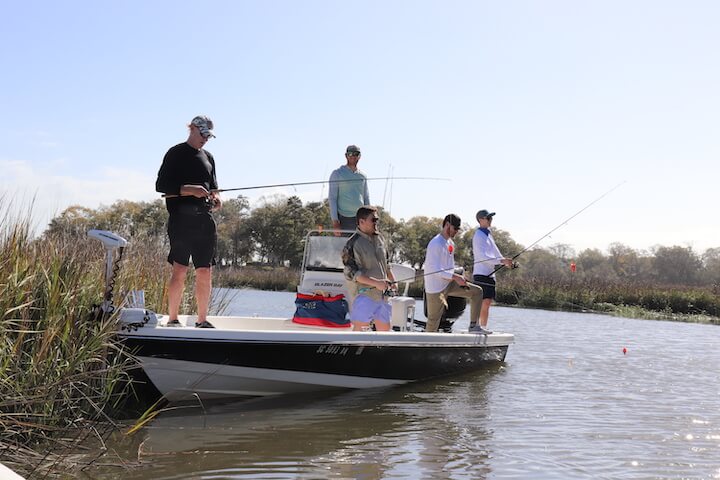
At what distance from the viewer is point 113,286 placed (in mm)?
5719

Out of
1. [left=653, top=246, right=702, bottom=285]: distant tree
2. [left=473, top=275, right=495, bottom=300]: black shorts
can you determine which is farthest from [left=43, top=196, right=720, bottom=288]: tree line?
[left=473, top=275, right=495, bottom=300]: black shorts

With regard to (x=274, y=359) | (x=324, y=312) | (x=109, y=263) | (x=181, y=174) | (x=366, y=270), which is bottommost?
(x=274, y=359)

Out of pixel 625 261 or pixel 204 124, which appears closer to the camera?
pixel 204 124

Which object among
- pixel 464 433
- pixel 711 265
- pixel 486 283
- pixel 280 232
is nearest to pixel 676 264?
pixel 711 265

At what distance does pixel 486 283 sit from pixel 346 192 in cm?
228

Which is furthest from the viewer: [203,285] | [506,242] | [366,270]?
[506,242]

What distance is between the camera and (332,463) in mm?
4957

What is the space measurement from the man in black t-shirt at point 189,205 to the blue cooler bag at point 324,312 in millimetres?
2333

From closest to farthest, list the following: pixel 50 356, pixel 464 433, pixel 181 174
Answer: pixel 50 356
pixel 464 433
pixel 181 174

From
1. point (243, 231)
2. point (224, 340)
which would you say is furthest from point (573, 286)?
point (243, 231)

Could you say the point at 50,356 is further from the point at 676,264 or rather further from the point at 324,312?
the point at 676,264

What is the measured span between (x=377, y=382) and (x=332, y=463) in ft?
9.26

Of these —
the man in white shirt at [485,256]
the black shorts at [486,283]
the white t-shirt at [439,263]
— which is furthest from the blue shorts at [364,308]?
the black shorts at [486,283]

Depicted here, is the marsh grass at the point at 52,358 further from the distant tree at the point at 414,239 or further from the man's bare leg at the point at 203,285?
the distant tree at the point at 414,239
